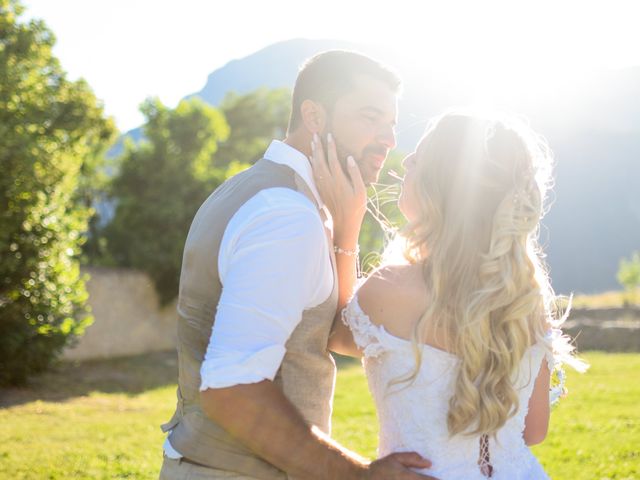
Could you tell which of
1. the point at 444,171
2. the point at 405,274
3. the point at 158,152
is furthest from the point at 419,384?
the point at 158,152

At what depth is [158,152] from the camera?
26.2 meters

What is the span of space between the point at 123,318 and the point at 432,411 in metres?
22.3

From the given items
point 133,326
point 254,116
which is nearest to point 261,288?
point 133,326

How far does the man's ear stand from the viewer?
2.79m

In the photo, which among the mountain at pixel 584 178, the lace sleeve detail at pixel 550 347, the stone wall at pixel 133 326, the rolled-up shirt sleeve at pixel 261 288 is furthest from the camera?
the mountain at pixel 584 178

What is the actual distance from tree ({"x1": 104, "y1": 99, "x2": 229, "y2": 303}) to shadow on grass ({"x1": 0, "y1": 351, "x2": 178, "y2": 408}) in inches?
131

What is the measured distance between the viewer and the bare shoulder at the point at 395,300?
2512mm

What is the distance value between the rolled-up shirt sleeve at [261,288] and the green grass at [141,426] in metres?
6.50

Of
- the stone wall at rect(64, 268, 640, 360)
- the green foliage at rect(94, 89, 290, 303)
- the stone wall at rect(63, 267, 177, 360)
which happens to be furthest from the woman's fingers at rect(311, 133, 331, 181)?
the green foliage at rect(94, 89, 290, 303)

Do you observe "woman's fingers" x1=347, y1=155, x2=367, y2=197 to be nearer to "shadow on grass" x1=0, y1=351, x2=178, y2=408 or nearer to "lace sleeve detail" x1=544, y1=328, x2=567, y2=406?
"lace sleeve detail" x1=544, y1=328, x2=567, y2=406

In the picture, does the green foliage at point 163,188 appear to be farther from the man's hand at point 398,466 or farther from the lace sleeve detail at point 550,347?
the man's hand at point 398,466

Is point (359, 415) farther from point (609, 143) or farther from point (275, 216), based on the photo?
point (609, 143)

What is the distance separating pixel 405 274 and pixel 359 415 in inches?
398

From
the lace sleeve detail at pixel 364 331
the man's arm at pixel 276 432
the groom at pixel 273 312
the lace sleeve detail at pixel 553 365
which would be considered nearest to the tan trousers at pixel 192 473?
the groom at pixel 273 312
